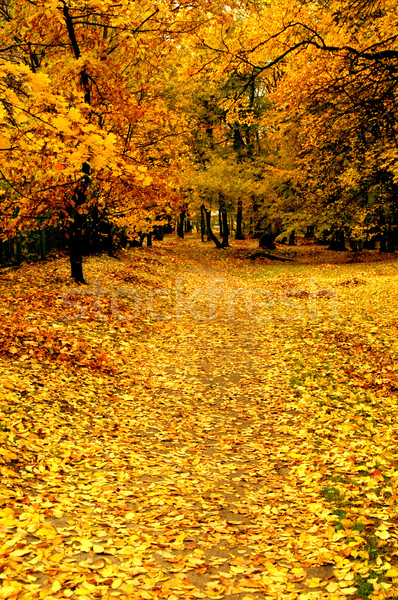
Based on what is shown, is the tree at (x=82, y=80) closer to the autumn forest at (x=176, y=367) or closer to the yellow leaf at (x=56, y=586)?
the autumn forest at (x=176, y=367)

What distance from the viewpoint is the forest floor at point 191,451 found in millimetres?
3803

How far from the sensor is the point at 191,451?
6121 mm

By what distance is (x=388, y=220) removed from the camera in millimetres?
23953

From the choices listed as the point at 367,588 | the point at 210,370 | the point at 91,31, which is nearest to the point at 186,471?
the point at 367,588

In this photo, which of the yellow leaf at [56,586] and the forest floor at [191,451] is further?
the forest floor at [191,451]

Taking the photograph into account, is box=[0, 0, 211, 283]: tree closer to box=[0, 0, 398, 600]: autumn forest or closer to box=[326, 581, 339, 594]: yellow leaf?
box=[0, 0, 398, 600]: autumn forest

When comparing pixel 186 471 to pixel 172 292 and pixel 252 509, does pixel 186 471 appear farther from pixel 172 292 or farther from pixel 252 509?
pixel 172 292

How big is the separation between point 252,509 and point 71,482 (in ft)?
6.67

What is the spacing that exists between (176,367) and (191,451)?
3.43 metres

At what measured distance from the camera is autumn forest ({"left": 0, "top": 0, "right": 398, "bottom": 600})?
4.01 m

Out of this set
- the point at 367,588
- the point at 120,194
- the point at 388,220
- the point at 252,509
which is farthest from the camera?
the point at 388,220

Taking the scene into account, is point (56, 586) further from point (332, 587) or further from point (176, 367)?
point (176, 367)

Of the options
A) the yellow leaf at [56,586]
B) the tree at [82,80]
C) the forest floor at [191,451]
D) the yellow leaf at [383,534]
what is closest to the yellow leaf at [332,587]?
the forest floor at [191,451]

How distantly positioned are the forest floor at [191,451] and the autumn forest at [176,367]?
3 centimetres
